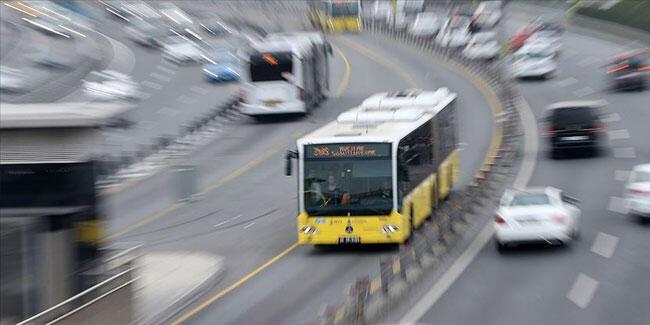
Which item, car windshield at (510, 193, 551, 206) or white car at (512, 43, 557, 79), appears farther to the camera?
white car at (512, 43, 557, 79)

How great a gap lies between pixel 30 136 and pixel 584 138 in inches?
1113

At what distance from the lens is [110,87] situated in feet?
194

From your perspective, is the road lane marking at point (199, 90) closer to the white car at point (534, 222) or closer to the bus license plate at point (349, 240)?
the bus license plate at point (349, 240)

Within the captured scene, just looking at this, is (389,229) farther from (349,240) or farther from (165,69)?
(165,69)

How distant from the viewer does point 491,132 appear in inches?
1943

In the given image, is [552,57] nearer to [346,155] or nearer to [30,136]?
[346,155]

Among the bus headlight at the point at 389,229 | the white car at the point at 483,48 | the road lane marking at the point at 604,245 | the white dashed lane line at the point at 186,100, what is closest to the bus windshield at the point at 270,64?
the white dashed lane line at the point at 186,100

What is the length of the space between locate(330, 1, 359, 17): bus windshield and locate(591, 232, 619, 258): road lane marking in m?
66.5

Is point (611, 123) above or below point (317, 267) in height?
above

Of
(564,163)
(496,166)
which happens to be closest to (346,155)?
(496,166)

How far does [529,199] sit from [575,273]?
3.35m

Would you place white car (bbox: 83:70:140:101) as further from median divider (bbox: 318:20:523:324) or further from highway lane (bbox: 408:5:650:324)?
highway lane (bbox: 408:5:650:324)

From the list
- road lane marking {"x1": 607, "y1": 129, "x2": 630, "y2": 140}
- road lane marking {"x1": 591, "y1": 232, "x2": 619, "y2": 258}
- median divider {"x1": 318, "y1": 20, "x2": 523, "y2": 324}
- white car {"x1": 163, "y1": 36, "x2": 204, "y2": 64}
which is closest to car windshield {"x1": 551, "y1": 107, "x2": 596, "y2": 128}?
median divider {"x1": 318, "y1": 20, "x2": 523, "y2": 324}

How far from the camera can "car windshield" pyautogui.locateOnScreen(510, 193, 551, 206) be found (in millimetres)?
27906
